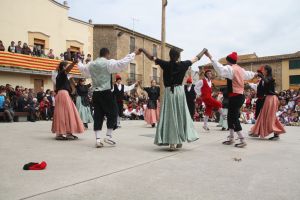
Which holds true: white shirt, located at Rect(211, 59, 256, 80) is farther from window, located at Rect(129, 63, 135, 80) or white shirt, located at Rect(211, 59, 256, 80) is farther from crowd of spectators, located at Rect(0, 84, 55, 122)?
window, located at Rect(129, 63, 135, 80)

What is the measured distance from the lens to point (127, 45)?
114 ft

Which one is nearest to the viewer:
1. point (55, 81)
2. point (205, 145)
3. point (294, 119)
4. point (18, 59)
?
point (205, 145)

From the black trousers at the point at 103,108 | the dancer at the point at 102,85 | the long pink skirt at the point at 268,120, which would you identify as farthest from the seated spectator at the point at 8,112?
the long pink skirt at the point at 268,120

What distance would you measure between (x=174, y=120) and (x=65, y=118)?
9.16ft

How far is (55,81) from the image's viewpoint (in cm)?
792

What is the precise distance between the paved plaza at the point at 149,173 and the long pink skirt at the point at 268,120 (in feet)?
5.56

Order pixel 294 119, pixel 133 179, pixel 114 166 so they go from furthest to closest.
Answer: pixel 294 119
pixel 114 166
pixel 133 179

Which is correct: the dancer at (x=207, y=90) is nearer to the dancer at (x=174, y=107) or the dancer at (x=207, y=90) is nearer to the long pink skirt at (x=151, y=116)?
the long pink skirt at (x=151, y=116)

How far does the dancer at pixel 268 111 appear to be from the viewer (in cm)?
836

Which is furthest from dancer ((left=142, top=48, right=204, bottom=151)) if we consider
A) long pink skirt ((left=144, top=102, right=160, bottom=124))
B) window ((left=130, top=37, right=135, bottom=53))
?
window ((left=130, top=37, right=135, bottom=53))

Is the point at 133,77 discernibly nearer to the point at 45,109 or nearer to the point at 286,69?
the point at 45,109

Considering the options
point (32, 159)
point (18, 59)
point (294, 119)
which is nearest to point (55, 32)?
point (18, 59)

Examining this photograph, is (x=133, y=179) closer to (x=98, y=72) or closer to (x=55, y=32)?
(x=98, y=72)

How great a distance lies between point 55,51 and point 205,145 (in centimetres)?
1819
